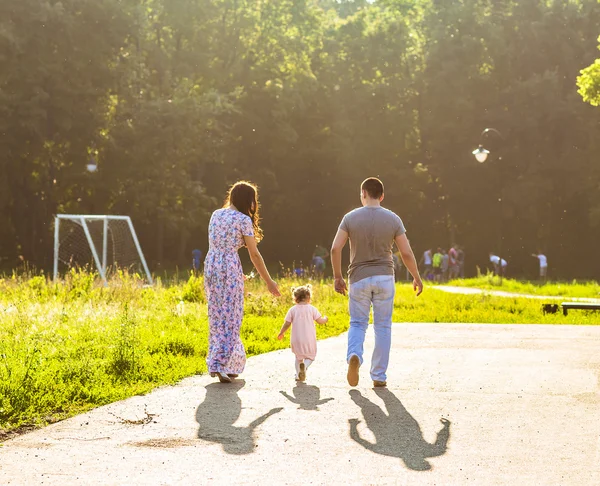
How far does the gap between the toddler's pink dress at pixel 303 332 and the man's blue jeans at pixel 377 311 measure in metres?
0.65

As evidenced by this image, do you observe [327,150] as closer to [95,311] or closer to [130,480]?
[95,311]

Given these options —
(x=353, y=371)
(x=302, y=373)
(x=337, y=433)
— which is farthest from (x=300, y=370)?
(x=337, y=433)

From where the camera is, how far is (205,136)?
50.5 meters

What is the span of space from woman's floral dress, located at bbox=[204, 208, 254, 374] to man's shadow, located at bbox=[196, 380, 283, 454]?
392 mm

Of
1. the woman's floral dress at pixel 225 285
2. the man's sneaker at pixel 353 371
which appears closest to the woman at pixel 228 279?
the woman's floral dress at pixel 225 285

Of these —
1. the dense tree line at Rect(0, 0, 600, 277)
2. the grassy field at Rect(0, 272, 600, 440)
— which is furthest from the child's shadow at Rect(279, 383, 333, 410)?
the dense tree line at Rect(0, 0, 600, 277)

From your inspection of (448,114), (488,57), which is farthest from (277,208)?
(488,57)

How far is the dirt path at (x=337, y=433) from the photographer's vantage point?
18.1 feet

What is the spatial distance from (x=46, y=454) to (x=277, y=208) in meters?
50.2

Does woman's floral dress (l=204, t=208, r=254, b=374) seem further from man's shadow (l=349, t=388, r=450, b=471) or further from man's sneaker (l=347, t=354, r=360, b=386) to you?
man's shadow (l=349, t=388, r=450, b=471)

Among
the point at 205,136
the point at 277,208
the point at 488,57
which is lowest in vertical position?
the point at 277,208

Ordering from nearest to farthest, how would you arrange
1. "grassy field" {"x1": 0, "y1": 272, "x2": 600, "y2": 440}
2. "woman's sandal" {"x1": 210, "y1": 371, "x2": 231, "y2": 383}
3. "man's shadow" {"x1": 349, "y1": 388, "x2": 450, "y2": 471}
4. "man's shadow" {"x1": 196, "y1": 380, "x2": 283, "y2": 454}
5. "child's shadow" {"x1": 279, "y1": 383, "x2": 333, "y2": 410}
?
"man's shadow" {"x1": 349, "y1": 388, "x2": 450, "y2": 471} < "man's shadow" {"x1": 196, "y1": 380, "x2": 283, "y2": 454} < "child's shadow" {"x1": 279, "y1": 383, "x2": 333, "y2": 410} < "grassy field" {"x1": 0, "y1": 272, "x2": 600, "y2": 440} < "woman's sandal" {"x1": 210, "y1": 371, "x2": 231, "y2": 383}

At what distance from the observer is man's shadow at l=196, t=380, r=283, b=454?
6.32 m

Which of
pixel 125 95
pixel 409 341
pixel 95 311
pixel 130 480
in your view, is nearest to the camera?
pixel 130 480
